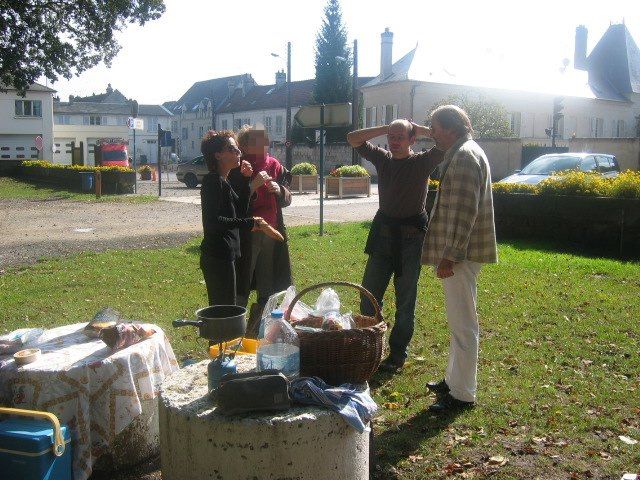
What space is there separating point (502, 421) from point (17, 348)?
10.5 ft

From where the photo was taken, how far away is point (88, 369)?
3.89 meters

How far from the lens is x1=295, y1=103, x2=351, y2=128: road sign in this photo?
1259cm

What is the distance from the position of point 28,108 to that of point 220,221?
5875 centimetres

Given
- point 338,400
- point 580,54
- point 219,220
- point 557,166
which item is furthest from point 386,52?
point 338,400

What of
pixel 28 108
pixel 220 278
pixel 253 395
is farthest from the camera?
pixel 28 108

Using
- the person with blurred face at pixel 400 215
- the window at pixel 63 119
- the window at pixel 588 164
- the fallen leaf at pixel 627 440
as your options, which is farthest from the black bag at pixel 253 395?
the window at pixel 63 119

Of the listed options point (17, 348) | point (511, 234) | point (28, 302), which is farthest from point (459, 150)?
point (511, 234)

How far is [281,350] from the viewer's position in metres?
3.62

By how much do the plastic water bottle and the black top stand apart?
1363 millimetres

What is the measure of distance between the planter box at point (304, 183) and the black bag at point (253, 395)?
25143 mm

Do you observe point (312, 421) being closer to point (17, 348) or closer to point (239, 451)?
point (239, 451)

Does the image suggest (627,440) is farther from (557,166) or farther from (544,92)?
(544,92)

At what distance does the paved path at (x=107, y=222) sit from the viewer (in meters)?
13.4

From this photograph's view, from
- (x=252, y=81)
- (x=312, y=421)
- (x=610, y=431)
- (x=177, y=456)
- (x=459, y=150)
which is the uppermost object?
(x=252, y=81)
